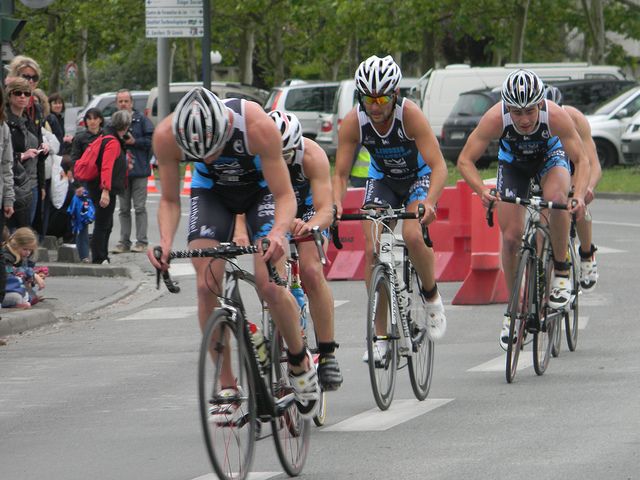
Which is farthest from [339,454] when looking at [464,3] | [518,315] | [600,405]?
[464,3]

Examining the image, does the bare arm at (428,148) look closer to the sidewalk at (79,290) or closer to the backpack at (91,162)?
the sidewalk at (79,290)

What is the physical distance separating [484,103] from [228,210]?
2566 cm

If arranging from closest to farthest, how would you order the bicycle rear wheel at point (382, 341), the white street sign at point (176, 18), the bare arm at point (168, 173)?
the bare arm at point (168, 173), the bicycle rear wheel at point (382, 341), the white street sign at point (176, 18)

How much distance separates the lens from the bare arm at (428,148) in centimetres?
917

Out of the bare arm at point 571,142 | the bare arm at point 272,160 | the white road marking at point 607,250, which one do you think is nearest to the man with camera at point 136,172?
the white road marking at point 607,250

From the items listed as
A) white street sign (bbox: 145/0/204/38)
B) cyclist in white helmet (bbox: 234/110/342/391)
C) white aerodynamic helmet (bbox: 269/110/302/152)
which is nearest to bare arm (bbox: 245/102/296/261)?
cyclist in white helmet (bbox: 234/110/342/391)

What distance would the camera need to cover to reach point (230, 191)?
24.2 feet

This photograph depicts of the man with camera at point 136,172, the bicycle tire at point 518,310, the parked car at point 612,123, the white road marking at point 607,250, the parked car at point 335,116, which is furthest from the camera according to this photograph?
the parked car at point 335,116

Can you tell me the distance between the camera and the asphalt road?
7.36m

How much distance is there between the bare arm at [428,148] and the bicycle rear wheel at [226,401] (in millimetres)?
2610

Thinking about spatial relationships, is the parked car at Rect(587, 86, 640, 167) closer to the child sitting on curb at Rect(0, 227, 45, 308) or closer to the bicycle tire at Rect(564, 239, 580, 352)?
the child sitting on curb at Rect(0, 227, 45, 308)

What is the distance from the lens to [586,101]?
34.3 m

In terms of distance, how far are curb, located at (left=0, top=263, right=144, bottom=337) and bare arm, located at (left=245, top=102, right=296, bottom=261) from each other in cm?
635

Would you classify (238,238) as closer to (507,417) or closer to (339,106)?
(507,417)
